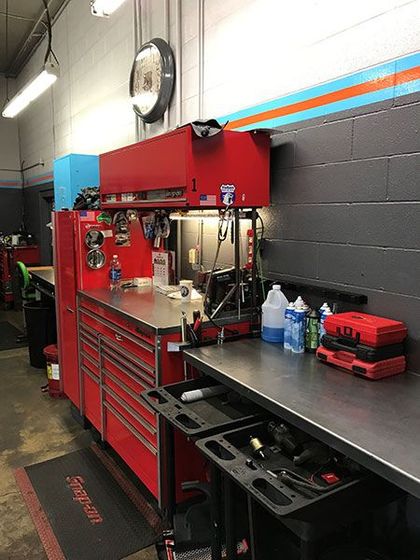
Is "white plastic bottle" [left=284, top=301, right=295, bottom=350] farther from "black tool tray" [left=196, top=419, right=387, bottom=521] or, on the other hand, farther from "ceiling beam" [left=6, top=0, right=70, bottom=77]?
"ceiling beam" [left=6, top=0, right=70, bottom=77]

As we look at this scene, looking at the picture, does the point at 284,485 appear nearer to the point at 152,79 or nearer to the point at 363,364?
the point at 363,364

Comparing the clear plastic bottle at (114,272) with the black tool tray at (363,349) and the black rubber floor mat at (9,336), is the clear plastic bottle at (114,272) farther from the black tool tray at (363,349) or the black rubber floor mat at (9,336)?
the black rubber floor mat at (9,336)

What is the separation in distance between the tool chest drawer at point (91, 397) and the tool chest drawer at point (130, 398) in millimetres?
201

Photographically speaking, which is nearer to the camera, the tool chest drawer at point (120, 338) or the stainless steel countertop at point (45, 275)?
the tool chest drawer at point (120, 338)

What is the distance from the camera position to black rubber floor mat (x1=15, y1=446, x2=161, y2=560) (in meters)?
2.07

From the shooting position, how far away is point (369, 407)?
1436 mm

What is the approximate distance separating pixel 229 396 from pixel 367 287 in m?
0.78

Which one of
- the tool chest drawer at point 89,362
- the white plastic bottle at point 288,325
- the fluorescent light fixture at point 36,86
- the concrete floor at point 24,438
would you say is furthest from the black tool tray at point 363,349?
the fluorescent light fixture at point 36,86

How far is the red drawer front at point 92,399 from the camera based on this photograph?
285 centimetres

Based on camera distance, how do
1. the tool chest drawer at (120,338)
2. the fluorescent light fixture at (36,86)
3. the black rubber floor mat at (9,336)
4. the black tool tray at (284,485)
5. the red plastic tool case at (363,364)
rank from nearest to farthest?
the black tool tray at (284,485), the red plastic tool case at (363,364), the tool chest drawer at (120,338), the fluorescent light fixture at (36,86), the black rubber floor mat at (9,336)

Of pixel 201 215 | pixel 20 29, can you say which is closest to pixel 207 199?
pixel 201 215

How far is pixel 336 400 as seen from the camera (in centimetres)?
149

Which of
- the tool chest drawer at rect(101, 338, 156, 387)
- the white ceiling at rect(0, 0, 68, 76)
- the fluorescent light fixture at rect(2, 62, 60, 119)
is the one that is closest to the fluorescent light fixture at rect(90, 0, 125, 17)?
the fluorescent light fixture at rect(2, 62, 60, 119)

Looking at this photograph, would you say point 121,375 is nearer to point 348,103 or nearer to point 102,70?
point 348,103
